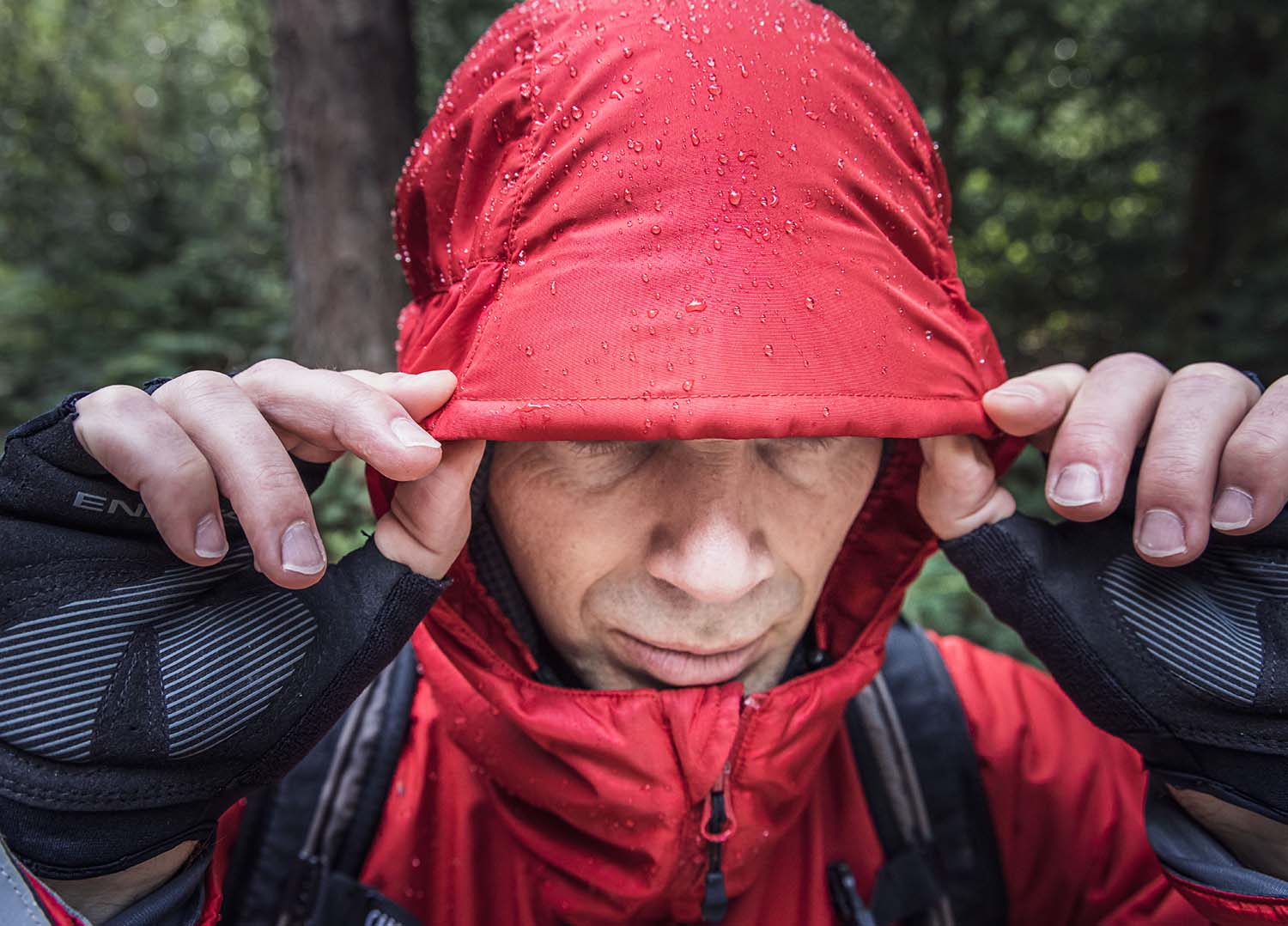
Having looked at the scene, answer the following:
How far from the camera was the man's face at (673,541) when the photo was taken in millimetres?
1156

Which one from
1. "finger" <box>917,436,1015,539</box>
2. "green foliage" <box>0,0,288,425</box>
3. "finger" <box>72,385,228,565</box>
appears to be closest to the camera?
"finger" <box>72,385,228,565</box>

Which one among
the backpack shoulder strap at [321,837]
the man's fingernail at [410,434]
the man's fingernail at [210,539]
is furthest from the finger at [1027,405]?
the backpack shoulder strap at [321,837]

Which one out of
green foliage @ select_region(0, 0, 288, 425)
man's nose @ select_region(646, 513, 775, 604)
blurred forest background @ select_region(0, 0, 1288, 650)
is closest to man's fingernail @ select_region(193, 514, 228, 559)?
man's nose @ select_region(646, 513, 775, 604)

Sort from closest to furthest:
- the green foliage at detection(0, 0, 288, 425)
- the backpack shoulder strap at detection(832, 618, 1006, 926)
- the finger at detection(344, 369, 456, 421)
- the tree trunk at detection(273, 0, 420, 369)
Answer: the finger at detection(344, 369, 456, 421) → the backpack shoulder strap at detection(832, 618, 1006, 926) → the tree trunk at detection(273, 0, 420, 369) → the green foliage at detection(0, 0, 288, 425)

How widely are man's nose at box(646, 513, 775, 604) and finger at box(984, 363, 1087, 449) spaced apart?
41cm

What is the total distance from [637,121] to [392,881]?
130cm

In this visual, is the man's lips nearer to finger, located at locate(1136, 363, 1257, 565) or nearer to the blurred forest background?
finger, located at locate(1136, 363, 1257, 565)

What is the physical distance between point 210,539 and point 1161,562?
1240 millimetres

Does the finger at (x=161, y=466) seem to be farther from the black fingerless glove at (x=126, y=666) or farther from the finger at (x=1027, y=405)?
the finger at (x=1027, y=405)

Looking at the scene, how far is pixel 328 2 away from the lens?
3.94 meters

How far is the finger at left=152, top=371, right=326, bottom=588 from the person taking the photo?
0.96m

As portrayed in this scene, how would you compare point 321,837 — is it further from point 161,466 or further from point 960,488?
point 960,488

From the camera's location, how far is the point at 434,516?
3.66 ft

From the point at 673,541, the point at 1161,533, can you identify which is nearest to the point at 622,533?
the point at 673,541
